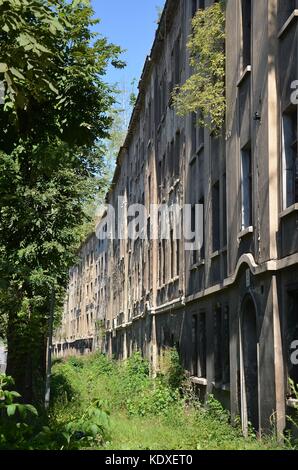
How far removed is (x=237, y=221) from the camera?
14.4 metres

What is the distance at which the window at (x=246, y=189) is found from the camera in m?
14.1

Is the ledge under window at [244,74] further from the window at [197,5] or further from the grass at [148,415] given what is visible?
the grass at [148,415]

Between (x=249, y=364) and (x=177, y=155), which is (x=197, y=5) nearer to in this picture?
(x=177, y=155)

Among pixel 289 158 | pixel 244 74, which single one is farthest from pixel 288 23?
pixel 244 74

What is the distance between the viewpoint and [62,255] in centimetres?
1919

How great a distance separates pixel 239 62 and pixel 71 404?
41.8 ft

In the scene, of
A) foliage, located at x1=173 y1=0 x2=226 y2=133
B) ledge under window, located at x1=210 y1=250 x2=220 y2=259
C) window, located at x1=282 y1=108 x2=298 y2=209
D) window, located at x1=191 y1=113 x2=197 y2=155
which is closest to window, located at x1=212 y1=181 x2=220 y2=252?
ledge under window, located at x1=210 y1=250 x2=220 y2=259

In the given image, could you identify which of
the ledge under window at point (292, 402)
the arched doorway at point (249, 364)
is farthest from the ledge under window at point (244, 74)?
the ledge under window at point (292, 402)

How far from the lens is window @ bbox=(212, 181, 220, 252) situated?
56.7 feet

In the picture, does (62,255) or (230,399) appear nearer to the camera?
(230,399)

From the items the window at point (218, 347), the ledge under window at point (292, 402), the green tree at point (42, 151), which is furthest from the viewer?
the window at point (218, 347)

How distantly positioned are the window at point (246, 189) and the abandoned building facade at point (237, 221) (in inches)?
0.9

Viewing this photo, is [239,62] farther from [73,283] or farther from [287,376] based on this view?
[73,283]

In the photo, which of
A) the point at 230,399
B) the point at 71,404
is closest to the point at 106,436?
the point at 230,399
